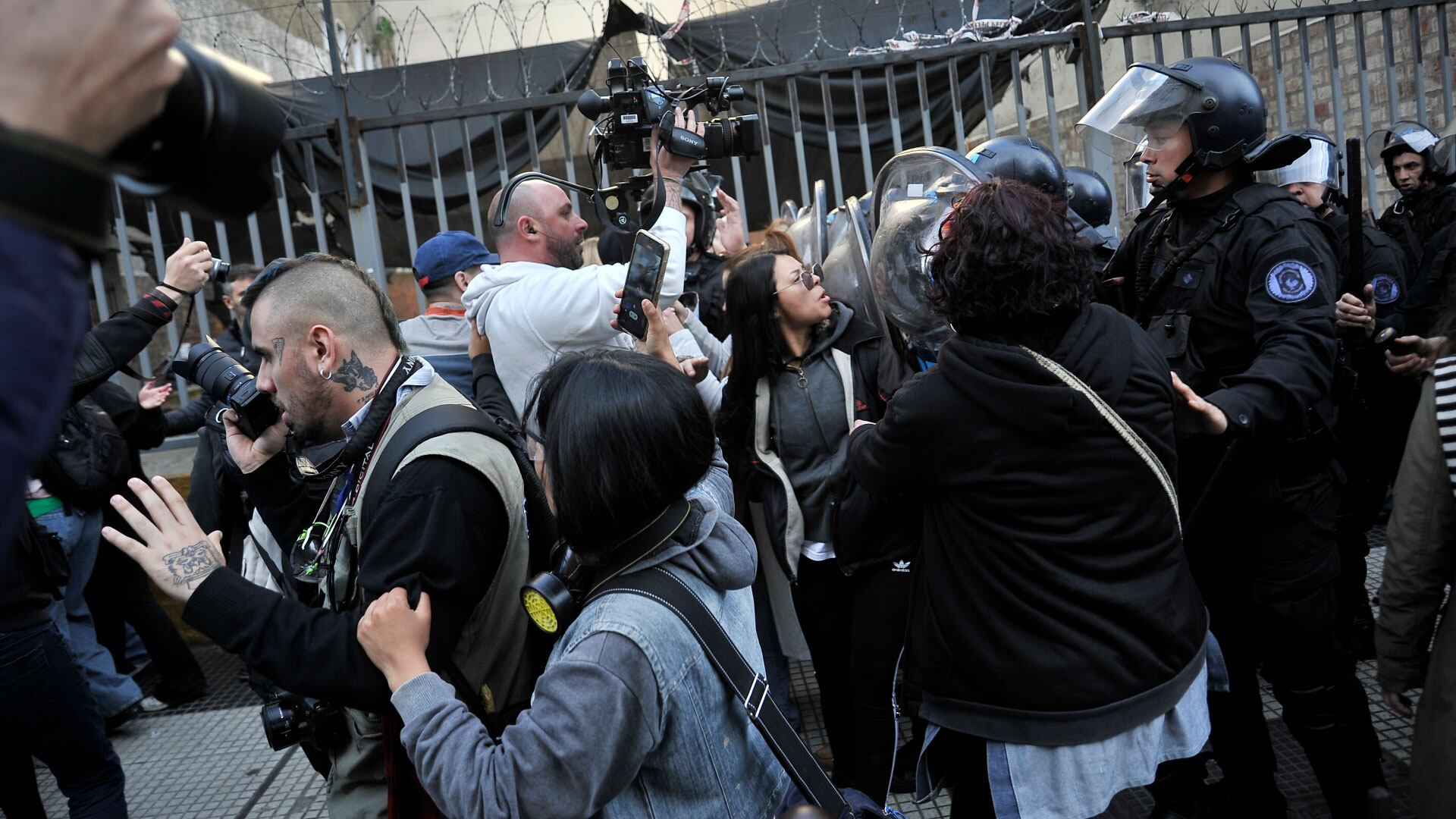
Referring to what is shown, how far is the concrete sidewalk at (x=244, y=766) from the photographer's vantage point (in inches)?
123

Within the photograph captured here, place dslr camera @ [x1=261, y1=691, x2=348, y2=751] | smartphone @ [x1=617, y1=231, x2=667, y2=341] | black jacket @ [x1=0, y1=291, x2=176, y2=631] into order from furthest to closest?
black jacket @ [x1=0, y1=291, x2=176, y2=631], smartphone @ [x1=617, y1=231, x2=667, y2=341], dslr camera @ [x1=261, y1=691, x2=348, y2=751]

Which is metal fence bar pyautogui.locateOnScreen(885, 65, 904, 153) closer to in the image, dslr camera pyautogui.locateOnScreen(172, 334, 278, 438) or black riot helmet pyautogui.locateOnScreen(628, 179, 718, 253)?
black riot helmet pyautogui.locateOnScreen(628, 179, 718, 253)

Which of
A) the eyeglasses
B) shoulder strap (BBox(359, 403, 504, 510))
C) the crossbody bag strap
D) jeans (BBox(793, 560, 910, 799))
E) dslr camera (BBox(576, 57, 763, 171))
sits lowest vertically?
jeans (BBox(793, 560, 910, 799))

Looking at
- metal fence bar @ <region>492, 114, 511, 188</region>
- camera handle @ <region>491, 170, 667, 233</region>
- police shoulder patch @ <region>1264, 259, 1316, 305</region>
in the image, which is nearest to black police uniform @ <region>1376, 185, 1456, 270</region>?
police shoulder patch @ <region>1264, 259, 1316, 305</region>

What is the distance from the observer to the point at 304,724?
191 cm

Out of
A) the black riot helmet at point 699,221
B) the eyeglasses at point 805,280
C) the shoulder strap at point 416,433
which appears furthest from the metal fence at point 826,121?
the shoulder strap at point 416,433

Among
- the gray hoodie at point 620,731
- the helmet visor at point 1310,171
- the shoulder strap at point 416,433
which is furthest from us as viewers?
the helmet visor at point 1310,171

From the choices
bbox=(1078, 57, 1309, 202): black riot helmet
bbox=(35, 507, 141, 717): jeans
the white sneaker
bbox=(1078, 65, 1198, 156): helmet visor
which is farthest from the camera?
the white sneaker

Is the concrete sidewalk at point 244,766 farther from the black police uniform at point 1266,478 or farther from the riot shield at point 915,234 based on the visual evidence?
the riot shield at point 915,234

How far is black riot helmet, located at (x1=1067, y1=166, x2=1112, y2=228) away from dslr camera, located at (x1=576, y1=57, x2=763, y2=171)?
1.87m

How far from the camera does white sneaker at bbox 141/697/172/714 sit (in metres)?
4.61

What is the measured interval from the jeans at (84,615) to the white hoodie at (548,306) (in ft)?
7.41

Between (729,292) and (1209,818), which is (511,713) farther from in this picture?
(1209,818)

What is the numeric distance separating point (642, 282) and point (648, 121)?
2.00 feet
